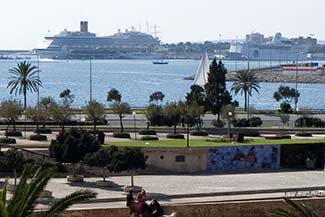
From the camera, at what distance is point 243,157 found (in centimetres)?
3725

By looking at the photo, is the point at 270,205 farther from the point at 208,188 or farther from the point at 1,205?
the point at 1,205

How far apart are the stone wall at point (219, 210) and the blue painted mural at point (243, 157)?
8945mm

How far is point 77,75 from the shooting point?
640 ft

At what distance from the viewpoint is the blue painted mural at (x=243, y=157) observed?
36.4m

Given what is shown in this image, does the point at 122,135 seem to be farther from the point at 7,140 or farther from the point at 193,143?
the point at 7,140

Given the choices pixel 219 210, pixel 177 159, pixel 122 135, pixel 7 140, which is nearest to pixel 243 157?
pixel 177 159

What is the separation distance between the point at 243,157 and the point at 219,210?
36.7ft

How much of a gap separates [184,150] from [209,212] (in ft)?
31.6

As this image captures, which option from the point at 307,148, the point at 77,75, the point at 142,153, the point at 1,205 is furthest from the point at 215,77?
the point at 77,75

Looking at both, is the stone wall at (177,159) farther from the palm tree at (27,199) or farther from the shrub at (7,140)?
the palm tree at (27,199)

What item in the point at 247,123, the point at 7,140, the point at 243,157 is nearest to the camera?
the point at 243,157

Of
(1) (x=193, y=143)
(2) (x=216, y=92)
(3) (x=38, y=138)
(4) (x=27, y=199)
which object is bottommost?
(1) (x=193, y=143)

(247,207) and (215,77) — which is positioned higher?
(215,77)

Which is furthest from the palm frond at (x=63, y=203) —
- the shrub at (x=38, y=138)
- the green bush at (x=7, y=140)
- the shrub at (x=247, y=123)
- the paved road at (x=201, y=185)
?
the shrub at (x=247, y=123)
